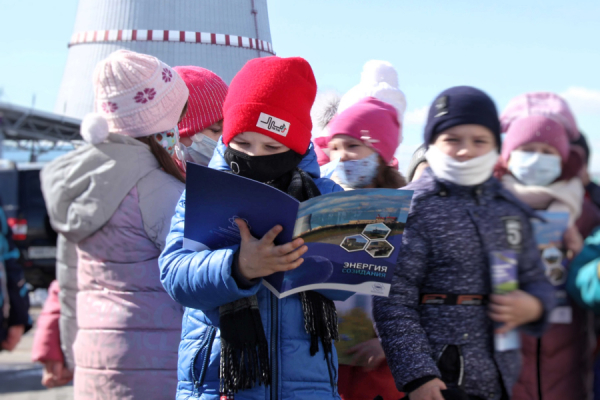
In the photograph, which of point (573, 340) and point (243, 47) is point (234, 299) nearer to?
point (573, 340)

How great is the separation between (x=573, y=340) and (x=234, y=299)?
2.96 feet

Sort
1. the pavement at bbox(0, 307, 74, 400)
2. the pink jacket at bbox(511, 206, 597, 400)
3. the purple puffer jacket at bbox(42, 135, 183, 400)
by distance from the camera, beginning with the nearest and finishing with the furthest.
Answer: the pink jacket at bbox(511, 206, 597, 400)
the purple puffer jacket at bbox(42, 135, 183, 400)
the pavement at bbox(0, 307, 74, 400)

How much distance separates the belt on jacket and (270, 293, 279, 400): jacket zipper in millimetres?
432

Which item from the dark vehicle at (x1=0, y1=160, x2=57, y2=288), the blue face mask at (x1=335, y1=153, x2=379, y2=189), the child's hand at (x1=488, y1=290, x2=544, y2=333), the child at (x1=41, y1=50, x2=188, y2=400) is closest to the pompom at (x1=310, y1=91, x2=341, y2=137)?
the blue face mask at (x1=335, y1=153, x2=379, y2=189)

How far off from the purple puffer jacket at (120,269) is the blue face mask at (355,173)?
2.06 feet

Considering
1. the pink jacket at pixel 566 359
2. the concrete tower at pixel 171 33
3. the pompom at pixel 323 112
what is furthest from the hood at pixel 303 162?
the concrete tower at pixel 171 33

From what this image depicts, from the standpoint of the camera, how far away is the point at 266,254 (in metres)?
1.67

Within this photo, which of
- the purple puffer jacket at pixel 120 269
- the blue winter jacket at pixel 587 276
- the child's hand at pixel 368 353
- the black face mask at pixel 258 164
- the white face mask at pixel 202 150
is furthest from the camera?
the white face mask at pixel 202 150

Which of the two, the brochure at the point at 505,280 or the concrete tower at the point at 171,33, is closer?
the brochure at the point at 505,280

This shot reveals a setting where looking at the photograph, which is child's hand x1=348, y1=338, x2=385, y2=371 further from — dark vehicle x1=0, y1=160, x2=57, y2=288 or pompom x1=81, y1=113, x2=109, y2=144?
dark vehicle x1=0, y1=160, x2=57, y2=288

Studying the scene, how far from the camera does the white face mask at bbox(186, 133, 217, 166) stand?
300 cm

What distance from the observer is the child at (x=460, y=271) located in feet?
5.61

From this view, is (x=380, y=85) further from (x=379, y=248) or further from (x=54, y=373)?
(x=54, y=373)

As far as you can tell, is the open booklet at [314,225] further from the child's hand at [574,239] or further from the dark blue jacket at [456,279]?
the child's hand at [574,239]
